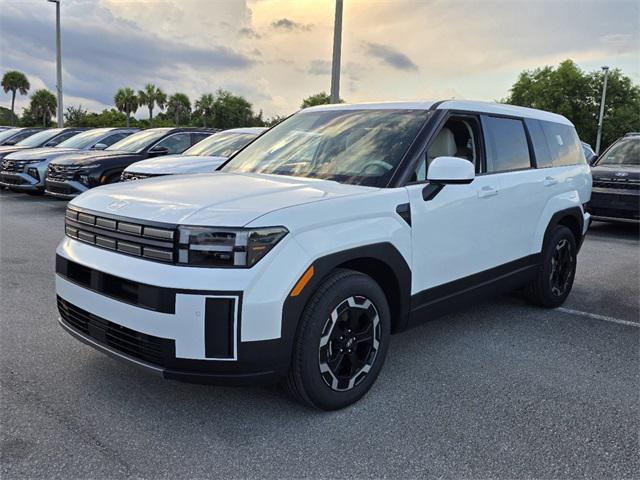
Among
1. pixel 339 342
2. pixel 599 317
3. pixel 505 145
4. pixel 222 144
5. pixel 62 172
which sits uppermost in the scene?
pixel 222 144

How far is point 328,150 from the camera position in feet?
12.6

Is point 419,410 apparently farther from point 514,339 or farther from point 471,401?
point 514,339

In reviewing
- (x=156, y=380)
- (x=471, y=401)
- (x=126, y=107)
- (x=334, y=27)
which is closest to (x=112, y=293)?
(x=156, y=380)

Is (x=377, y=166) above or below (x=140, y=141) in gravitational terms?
below

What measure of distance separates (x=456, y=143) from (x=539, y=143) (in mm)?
1314

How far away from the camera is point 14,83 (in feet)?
273

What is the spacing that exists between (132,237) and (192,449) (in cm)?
108

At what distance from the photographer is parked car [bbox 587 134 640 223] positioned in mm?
9266

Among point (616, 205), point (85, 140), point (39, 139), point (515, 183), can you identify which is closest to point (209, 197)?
point (515, 183)

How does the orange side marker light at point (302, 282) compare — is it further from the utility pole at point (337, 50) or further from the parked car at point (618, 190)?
the utility pole at point (337, 50)

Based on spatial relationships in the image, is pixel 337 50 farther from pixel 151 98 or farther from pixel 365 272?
pixel 151 98

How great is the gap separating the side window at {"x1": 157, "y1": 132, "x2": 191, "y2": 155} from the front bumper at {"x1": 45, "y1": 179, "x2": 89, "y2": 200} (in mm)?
1964

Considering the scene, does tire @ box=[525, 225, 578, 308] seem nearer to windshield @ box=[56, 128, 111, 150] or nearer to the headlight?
the headlight

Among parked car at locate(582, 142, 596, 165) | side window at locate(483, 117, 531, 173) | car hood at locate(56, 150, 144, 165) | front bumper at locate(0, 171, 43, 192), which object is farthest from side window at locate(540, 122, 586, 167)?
front bumper at locate(0, 171, 43, 192)
